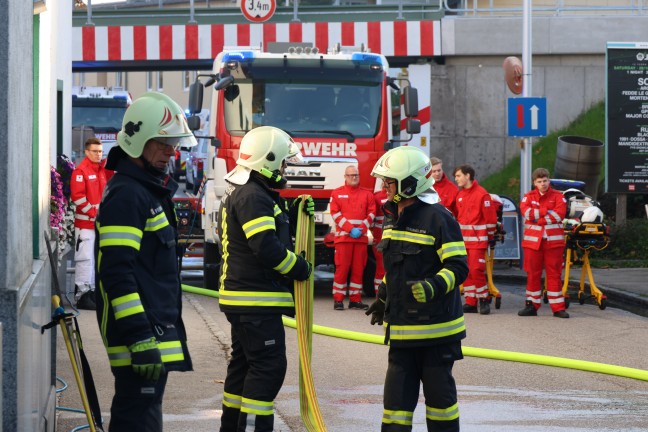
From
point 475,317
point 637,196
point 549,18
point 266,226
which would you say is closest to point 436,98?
point 549,18

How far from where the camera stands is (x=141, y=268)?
17.3ft

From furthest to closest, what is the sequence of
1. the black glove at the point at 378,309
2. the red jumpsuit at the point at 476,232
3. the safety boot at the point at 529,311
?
the red jumpsuit at the point at 476,232 < the safety boot at the point at 529,311 < the black glove at the point at 378,309

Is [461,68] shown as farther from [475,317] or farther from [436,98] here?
[475,317]

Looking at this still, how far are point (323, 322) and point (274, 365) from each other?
703 cm

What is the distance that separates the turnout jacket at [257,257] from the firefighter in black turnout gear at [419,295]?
53cm

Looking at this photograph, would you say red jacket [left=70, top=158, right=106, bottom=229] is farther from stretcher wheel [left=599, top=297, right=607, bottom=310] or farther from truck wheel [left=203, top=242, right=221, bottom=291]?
stretcher wheel [left=599, top=297, right=607, bottom=310]

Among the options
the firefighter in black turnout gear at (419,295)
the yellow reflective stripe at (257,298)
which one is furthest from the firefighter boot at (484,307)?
the yellow reflective stripe at (257,298)

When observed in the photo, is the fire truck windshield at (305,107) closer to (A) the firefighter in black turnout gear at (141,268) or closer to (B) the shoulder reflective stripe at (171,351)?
(A) the firefighter in black turnout gear at (141,268)

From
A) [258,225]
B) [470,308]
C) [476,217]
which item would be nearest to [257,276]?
[258,225]

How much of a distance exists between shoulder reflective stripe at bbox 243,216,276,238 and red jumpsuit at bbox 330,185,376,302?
8.30 m

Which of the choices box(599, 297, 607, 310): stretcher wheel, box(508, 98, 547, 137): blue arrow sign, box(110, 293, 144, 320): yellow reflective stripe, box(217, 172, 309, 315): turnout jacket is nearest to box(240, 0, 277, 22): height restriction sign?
box(508, 98, 547, 137): blue arrow sign

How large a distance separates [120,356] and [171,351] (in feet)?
0.70

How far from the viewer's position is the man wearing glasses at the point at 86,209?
44.8 feet

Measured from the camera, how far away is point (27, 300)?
4.98m
